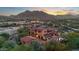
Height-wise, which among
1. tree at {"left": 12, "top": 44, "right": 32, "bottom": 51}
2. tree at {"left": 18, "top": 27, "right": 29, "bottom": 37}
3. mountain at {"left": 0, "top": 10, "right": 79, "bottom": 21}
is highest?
mountain at {"left": 0, "top": 10, "right": 79, "bottom": 21}

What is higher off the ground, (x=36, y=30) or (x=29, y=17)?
(x=29, y=17)

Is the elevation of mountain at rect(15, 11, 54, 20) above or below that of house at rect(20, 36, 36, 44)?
above

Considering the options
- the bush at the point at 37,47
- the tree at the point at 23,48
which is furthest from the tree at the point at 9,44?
the bush at the point at 37,47

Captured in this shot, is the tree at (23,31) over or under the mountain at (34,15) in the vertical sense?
under

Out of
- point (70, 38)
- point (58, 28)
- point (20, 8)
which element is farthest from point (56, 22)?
point (20, 8)

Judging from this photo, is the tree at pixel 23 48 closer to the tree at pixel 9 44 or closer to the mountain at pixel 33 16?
the tree at pixel 9 44

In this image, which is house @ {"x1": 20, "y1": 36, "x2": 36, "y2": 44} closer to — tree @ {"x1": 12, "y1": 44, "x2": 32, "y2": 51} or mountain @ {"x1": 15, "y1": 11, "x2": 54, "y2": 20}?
tree @ {"x1": 12, "y1": 44, "x2": 32, "y2": 51}

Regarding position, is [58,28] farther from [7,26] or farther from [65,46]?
[7,26]

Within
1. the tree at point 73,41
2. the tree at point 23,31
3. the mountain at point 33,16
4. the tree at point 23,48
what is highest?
the mountain at point 33,16

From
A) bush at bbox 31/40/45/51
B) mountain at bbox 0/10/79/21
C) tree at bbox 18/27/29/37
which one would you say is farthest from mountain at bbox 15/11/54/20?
bush at bbox 31/40/45/51

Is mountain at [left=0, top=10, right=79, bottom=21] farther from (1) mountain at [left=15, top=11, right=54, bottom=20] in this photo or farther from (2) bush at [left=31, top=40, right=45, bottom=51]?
(2) bush at [left=31, top=40, right=45, bottom=51]

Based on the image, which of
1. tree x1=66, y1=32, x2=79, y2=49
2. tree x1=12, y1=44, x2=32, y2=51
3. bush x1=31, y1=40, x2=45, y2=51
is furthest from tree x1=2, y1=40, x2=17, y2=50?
tree x1=66, y1=32, x2=79, y2=49
